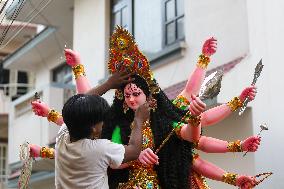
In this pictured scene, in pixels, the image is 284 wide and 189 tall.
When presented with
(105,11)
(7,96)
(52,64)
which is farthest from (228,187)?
(7,96)

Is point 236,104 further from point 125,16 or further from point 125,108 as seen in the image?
point 125,16

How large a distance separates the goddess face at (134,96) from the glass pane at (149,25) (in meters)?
3.78

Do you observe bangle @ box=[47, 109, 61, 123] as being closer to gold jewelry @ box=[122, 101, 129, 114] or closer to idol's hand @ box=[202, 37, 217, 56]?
gold jewelry @ box=[122, 101, 129, 114]

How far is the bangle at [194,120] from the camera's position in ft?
11.6

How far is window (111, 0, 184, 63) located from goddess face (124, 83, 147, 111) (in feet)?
10.8

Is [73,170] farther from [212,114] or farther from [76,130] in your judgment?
[212,114]

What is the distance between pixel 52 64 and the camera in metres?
13.9

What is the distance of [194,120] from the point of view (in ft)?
11.7

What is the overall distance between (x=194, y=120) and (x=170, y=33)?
4.21 meters

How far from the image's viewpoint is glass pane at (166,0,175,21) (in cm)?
764

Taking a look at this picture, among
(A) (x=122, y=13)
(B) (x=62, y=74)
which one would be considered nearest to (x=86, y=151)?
(A) (x=122, y=13)

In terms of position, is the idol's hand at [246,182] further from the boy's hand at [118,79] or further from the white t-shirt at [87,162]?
the white t-shirt at [87,162]

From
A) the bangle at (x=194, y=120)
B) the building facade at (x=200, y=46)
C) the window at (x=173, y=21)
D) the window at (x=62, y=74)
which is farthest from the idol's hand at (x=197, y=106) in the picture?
the window at (x=62, y=74)

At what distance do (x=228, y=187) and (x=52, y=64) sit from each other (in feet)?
27.5
